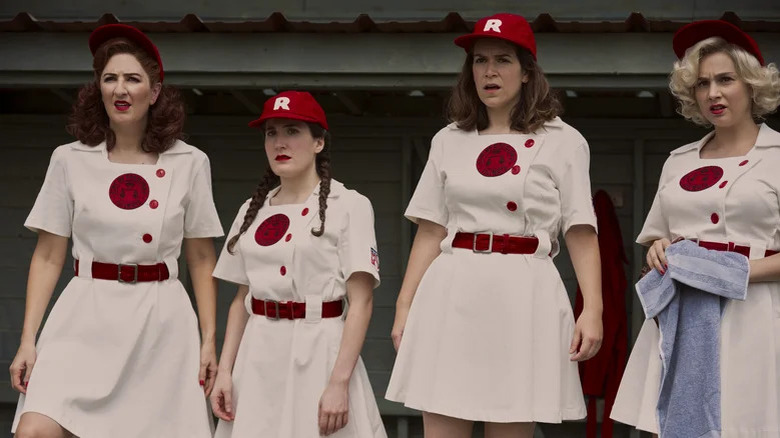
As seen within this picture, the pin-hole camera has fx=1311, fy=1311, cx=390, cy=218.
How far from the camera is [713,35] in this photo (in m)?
4.50

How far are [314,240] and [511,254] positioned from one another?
0.72 metres

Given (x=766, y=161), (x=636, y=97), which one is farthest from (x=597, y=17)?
(x=766, y=161)

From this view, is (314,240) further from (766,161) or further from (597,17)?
(597,17)

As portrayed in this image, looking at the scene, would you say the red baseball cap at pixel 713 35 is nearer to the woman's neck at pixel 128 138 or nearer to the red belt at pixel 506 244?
the red belt at pixel 506 244

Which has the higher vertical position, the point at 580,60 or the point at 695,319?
the point at 580,60

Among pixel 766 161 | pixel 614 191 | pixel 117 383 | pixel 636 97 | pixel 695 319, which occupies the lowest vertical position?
pixel 117 383

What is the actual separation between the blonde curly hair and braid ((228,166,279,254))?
1542 millimetres

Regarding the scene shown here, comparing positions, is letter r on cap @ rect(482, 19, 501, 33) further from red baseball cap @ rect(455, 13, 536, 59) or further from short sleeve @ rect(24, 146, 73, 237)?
short sleeve @ rect(24, 146, 73, 237)

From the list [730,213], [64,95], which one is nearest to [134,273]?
[730,213]

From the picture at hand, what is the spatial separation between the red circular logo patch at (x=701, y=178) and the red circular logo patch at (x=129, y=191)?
1.93 m

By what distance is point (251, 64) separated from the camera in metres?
6.55

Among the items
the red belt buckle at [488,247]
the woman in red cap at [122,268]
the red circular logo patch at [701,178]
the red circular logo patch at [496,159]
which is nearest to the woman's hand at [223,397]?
the woman in red cap at [122,268]

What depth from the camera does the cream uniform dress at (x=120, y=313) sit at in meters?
4.69

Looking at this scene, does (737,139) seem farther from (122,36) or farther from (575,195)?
(122,36)
